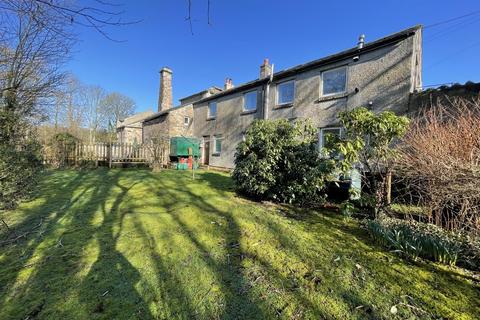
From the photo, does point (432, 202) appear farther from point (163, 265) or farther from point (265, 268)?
Result: point (163, 265)

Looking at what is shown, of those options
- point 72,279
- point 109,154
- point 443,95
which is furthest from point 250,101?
point 72,279

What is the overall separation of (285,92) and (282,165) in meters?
7.74

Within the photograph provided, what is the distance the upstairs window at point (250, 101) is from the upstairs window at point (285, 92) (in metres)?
1.92

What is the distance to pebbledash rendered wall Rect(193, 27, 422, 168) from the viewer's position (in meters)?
8.45

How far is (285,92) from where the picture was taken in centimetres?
1314

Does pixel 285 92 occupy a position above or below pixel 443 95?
above

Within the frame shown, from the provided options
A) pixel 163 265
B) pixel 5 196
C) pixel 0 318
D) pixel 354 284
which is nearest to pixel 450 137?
pixel 354 284

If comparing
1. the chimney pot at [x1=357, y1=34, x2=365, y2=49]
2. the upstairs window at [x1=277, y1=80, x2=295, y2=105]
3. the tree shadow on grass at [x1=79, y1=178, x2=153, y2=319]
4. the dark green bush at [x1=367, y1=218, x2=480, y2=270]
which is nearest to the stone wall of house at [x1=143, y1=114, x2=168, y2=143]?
the upstairs window at [x1=277, y1=80, x2=295, y2=105]

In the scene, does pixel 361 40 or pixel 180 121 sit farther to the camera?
pixel 180 121

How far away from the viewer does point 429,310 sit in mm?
2508

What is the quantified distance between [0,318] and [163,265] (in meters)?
1.62

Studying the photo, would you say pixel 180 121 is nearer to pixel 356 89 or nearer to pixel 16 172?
pixel 356 89

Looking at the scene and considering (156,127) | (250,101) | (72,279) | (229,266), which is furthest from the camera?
(156,127)

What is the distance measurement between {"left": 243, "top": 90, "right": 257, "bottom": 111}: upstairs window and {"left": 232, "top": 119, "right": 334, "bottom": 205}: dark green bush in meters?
8.23
